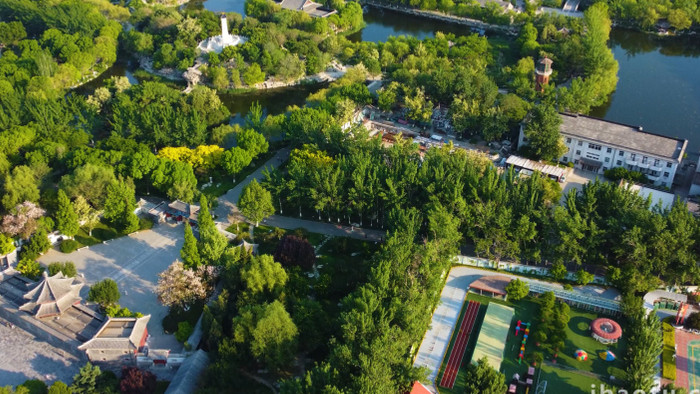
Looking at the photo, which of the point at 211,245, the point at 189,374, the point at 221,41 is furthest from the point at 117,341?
the point at 221,41

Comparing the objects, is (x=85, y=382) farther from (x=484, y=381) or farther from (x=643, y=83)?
(x=643, y=83)

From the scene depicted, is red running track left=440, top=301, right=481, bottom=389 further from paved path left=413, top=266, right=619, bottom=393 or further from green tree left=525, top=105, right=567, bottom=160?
green tree left=525, top=105, right=567, bottom=160

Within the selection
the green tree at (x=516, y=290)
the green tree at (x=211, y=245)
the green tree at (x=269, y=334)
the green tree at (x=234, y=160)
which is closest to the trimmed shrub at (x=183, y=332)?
the green tree at (x=269, y=334)

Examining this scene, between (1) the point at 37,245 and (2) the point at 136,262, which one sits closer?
(1) the point at 37,245

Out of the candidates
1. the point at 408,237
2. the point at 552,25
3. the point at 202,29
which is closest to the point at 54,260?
the point at 408,237

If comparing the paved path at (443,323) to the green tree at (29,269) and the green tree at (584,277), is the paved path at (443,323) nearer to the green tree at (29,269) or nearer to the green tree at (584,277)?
the green tree at (584,277)

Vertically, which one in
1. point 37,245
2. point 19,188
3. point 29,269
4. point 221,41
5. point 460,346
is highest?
point 221,41
